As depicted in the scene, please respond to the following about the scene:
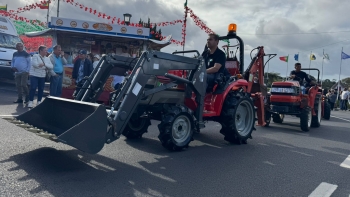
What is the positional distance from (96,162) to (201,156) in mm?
1814

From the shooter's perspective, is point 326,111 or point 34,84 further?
point 326,111

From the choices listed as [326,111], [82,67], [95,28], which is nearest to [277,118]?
[326,111]

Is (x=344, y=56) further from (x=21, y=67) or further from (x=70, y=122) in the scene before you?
(x=70, y=122)

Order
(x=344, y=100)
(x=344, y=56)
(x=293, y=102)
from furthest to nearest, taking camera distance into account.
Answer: (x=344, y=56), (x=344, y=100), (x=293, y=102)

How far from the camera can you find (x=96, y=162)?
5164mm

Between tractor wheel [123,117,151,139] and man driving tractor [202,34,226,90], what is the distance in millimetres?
1470

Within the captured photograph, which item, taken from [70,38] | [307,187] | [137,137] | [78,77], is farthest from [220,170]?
[70,38]

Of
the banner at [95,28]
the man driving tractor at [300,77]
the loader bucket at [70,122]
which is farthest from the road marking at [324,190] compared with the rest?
the banner at [95,28]

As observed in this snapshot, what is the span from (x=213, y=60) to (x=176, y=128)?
1.80m

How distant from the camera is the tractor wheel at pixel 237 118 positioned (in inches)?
278

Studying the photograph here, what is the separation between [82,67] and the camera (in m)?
10.9

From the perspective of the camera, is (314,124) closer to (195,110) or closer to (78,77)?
(195,110)

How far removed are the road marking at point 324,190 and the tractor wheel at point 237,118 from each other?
238cm

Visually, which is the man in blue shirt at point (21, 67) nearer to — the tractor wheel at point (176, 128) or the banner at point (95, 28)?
the banner at point (95, 28)
